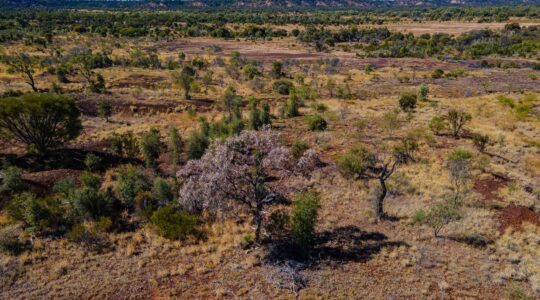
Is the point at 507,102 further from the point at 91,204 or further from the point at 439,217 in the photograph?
the point at 91,204

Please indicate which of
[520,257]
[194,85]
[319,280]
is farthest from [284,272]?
[194,85]

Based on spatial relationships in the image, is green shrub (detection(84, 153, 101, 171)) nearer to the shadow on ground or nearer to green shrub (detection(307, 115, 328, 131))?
the shadow on ground

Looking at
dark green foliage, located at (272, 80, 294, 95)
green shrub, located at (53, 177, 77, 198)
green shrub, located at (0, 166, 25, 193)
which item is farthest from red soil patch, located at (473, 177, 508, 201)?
dark green foliage, located at (272, 80, 294, 95)

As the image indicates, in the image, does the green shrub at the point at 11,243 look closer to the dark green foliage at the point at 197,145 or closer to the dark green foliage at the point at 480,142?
the dark green foliage at the point at 197,145

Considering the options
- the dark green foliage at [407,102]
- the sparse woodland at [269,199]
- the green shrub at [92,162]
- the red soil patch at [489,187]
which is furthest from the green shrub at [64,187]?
the dark green foliage at [407,102]

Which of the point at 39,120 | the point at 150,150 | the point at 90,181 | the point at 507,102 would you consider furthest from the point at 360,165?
the point at 507,102

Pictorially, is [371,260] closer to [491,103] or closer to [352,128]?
[352,128]
